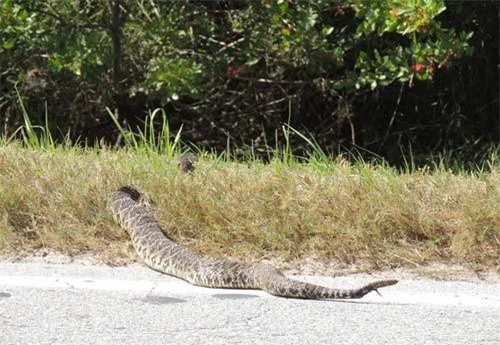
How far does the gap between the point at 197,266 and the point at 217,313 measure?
0.62 m

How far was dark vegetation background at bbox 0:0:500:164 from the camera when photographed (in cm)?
913

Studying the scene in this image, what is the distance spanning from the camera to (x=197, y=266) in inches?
221

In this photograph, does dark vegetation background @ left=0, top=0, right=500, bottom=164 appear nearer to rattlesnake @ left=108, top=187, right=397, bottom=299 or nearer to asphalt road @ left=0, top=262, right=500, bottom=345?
rattlesnake @ left=108, top=187, right=397, bottom=299

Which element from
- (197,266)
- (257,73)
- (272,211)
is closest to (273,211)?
(272,211)

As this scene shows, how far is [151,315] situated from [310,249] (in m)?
1.20

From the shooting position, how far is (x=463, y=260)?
18.9 feet

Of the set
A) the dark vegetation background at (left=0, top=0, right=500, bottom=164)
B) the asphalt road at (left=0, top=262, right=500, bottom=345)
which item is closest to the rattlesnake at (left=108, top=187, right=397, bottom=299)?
the asphalt road at (left=0, top=262, right=500, bottom=345)

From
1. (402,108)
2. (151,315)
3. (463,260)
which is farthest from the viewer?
(402,108)

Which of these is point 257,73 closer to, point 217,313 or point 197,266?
point 197,266

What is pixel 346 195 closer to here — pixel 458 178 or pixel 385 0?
pixel 458 178

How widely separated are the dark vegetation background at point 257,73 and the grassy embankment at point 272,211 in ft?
7.31

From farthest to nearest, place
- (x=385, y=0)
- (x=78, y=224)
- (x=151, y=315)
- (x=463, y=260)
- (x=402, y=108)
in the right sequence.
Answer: (x=402, y=108) → (x=385, y=0) → (x=78, y=224) → (x=463, y=260) → (x=151, y=315)

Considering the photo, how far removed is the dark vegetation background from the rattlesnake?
2718mm

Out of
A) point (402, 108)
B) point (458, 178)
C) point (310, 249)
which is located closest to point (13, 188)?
point (310, 249)
